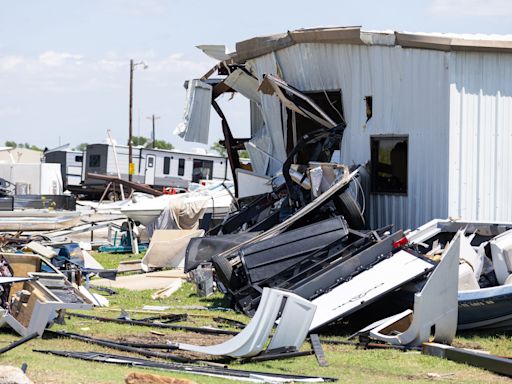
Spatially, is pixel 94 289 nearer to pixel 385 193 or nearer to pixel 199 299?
pixel 199 299

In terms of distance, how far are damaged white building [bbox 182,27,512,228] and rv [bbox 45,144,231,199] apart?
34.7 meters

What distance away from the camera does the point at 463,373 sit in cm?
981

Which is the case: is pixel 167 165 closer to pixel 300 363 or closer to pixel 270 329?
pixel 270 329

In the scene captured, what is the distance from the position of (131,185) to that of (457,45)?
23.2 metres

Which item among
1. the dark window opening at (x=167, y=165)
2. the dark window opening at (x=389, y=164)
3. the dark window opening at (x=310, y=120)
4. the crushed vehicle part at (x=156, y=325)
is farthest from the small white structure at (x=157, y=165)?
the crushed vehicle part at (x=156, y=325)

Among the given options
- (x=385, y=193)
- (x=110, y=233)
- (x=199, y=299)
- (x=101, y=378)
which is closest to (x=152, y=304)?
(x=199, y=299)

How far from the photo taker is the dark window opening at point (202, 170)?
54.5 metres

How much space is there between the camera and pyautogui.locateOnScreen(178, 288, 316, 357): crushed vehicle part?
9969 millimetres

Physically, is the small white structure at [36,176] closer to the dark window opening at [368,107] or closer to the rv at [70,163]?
the rv at [70,163]

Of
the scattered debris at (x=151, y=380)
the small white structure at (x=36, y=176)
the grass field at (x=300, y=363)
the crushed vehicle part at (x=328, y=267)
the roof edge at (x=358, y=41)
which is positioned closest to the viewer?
the scattered debris at (x=151, y=380)

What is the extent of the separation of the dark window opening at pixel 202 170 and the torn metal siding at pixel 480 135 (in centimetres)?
3887

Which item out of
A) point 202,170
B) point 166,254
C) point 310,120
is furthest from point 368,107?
point 202,170

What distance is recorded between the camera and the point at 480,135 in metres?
16.0

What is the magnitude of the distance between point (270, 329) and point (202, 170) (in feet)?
147
